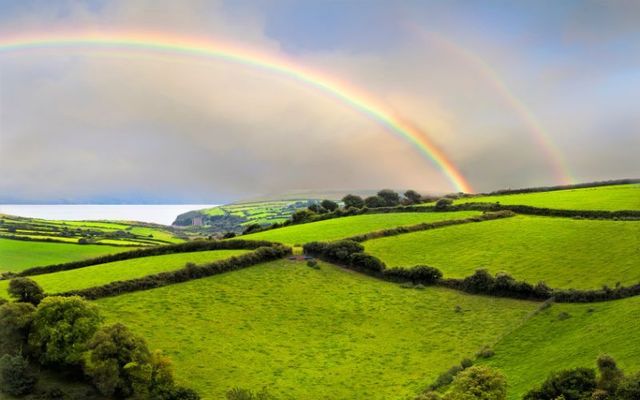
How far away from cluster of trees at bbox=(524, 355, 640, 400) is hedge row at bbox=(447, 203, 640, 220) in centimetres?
6122

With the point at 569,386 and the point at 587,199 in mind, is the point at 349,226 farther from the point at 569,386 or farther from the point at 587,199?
the point at 569,386

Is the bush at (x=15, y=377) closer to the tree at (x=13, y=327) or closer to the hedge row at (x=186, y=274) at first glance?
the tree at (x=13, y=327)

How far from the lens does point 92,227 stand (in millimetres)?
160875

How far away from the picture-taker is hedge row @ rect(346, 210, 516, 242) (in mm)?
84131

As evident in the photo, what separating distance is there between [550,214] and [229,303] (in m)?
61.6

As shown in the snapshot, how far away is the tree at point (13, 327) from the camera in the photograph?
40.8m

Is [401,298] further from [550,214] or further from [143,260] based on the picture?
[550,214]

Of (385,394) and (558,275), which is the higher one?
(558,275)

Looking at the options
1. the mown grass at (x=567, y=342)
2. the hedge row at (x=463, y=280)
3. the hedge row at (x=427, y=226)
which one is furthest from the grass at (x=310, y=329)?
the hedge row at (x=427, y=226)

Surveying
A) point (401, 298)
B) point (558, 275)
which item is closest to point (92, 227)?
point (401, 298)

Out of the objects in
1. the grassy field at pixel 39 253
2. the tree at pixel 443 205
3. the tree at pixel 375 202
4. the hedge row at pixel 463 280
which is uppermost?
the tree at pixel 375 202

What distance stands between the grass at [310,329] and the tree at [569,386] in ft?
36.7

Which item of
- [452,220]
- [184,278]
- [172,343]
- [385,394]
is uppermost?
[452,220]

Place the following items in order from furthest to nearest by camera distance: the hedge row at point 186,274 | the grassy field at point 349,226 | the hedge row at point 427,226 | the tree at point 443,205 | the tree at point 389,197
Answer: the tree at point 389,197 → the tree at point 443,205 → the grassy field at point 349,226 → the hedge row at point 427,226 → the hedge row at point 186,274
